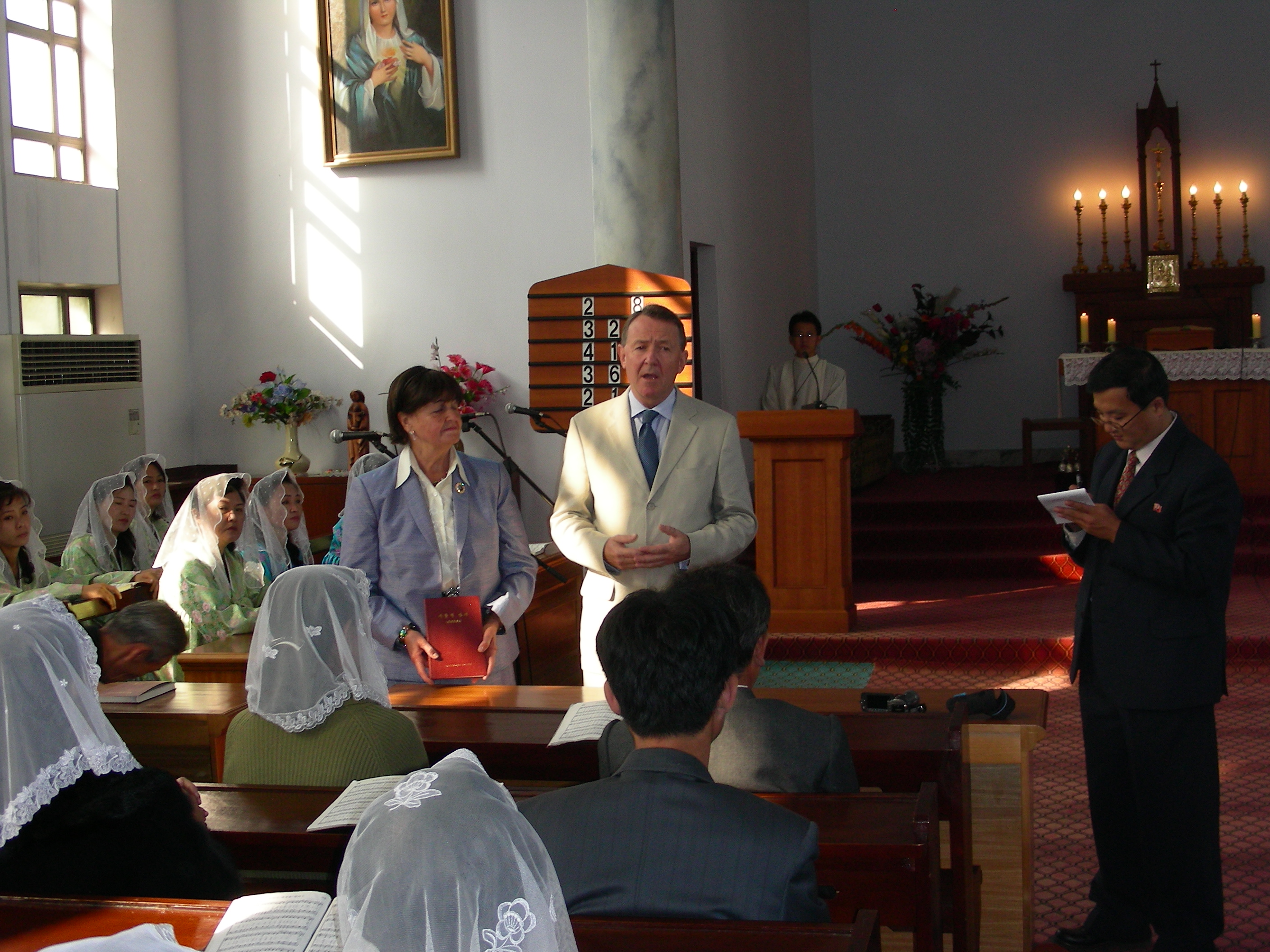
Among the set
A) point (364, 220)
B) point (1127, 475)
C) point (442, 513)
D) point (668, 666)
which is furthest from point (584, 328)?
point (668, 666)

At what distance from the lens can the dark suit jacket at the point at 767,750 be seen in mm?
2172

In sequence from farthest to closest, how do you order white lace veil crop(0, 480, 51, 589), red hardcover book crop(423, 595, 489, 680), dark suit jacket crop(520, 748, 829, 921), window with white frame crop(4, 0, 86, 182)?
window with white frame crop(4, 0, 86, 182), white lace veil crop(0, 480, 51, 589), red hardcover book crop(423, 595, 489, 680), dark suit jacket crop(520, 748, 829, 921)

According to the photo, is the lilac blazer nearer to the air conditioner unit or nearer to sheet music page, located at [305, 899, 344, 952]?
sheet music page, located at [305, 899, 344, 952]

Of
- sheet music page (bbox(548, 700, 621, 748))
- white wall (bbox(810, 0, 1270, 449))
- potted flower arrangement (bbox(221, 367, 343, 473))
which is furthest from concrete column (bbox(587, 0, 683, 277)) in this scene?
white wall (bbox(810, 0, 1270, 449))

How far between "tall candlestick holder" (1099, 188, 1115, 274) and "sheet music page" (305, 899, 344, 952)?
10771mm

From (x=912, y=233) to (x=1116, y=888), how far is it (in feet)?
30.3

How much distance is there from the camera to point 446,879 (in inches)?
42.5

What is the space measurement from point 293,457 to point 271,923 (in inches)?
272

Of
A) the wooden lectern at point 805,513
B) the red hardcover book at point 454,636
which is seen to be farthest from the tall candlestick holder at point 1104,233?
the red hardcover book at point 454,636

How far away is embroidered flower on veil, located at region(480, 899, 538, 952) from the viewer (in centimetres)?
108

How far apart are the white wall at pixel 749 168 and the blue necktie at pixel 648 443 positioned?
440 cm

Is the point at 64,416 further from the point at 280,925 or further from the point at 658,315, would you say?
the point at 280,925

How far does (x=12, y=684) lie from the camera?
199cm

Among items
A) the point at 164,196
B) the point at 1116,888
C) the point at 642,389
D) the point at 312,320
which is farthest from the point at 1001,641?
the point at 164,196
